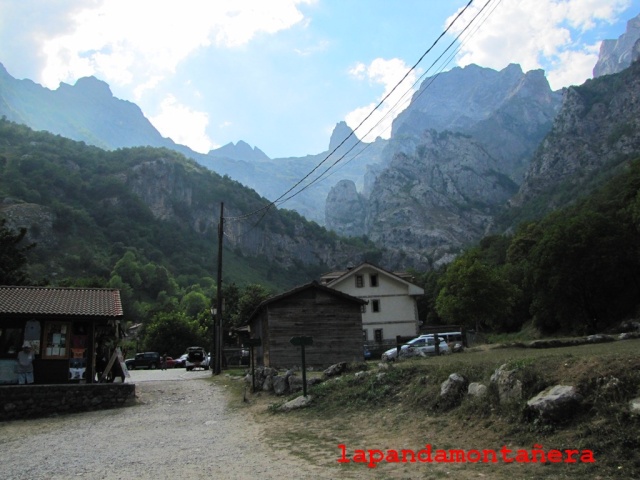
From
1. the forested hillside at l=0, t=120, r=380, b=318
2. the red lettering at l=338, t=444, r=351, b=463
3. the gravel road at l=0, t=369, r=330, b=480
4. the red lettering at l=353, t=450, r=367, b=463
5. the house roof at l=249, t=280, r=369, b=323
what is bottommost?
the gravel road at l=0, t=369, r=330, b=480

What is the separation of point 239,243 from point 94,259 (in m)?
60.9

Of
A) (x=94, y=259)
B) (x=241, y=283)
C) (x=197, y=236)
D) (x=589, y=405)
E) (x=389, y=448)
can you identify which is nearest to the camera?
(x=589, y=405)

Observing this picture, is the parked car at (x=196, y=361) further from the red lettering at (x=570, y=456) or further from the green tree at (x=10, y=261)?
the red lettering at (x=570, y=456)

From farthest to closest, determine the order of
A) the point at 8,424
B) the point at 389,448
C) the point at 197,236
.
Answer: the point at 197,236, the point at 8,424, the point at 389,448

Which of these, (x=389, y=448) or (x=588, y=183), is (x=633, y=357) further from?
(x=588, y=183)

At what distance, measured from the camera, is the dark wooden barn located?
2775 centimetres

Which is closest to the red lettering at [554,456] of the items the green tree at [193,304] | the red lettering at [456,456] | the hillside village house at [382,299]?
the red lettering at [456,456]

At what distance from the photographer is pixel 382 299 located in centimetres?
4981

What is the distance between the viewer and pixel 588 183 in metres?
120

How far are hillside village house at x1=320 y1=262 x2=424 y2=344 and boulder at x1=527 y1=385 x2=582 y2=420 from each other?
42379 mm

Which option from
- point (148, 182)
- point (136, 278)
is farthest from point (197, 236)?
point (136, 278)

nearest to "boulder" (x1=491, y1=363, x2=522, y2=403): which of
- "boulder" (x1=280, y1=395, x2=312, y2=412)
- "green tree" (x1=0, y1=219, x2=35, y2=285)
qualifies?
"boulder" (x1=280, y1=395, x2=312, y2=412)

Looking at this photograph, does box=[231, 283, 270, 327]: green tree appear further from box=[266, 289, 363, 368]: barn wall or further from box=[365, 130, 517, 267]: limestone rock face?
box=[365, 130, 517, 267]: limestone rock face

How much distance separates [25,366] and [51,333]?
4.58ft
